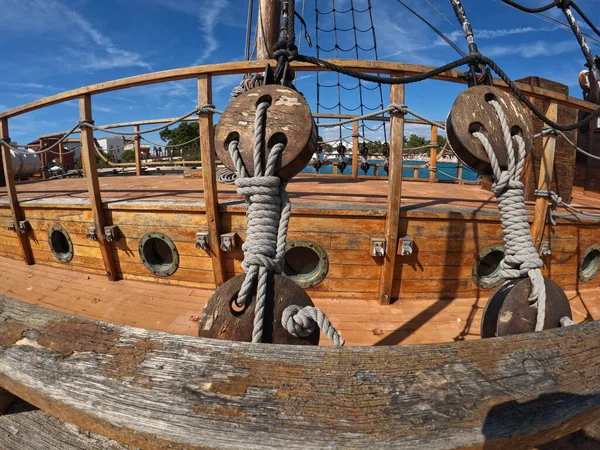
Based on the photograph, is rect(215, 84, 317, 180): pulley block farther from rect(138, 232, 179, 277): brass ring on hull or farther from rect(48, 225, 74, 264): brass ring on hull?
rect(48, 225, 74, 264): brass ring on hull

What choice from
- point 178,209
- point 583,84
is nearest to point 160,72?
point 178,209

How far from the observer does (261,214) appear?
A: 3.25 ft

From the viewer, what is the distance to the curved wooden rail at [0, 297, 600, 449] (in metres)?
0.55

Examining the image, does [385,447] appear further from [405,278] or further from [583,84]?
[583,84]

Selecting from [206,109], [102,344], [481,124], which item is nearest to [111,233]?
[206,109]

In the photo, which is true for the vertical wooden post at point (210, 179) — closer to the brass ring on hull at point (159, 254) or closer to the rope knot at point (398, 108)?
the brass ring on hull at point (159, 254)

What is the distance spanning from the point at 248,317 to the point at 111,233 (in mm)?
2974

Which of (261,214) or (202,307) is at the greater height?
(261,214)

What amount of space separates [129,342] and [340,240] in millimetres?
2253

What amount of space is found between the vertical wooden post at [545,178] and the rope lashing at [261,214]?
305cm

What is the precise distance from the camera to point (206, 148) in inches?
110

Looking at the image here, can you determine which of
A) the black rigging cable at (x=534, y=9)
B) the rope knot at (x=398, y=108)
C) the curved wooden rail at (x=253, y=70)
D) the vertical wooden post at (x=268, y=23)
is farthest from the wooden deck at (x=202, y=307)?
the vertical wooden post at (x=268, y=23)

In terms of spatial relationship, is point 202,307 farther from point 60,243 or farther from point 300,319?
point 60,243

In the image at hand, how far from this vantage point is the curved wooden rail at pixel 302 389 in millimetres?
547
